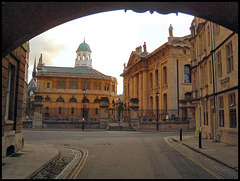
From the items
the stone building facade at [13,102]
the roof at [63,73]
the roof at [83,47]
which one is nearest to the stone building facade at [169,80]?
the roof at [63,73]

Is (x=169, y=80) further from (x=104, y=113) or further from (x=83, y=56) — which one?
(x=83, y=56)

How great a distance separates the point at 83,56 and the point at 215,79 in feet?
268

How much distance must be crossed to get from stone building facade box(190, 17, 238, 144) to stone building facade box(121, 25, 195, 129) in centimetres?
1502

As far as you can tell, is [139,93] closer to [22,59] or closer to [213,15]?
[22,59]

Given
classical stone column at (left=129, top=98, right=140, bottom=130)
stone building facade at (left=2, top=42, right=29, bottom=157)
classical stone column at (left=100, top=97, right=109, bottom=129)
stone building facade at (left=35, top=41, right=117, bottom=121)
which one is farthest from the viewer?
stone building facade at (left=35, top=41, right=117, bottom=121)

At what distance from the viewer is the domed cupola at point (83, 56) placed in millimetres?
93613

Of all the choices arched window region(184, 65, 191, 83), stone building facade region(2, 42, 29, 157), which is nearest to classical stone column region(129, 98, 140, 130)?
arched window region(184, 65, 191, 83)

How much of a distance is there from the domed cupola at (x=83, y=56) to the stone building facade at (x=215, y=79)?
72.8 m

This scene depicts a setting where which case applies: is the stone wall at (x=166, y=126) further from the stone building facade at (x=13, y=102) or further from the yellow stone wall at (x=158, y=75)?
the stone building facade at (x=13, y=102)

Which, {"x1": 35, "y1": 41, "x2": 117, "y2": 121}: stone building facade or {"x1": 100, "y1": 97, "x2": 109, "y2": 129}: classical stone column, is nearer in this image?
{"x1": 100, "y1": 97, "x2": 109, "y2": 129}: classical stone column

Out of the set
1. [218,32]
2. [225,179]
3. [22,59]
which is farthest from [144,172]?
[218,32]

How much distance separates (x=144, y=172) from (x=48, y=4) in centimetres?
582

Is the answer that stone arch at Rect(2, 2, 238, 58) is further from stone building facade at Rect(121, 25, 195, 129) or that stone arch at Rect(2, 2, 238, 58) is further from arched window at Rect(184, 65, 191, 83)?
arched window at Rect(184, 65, 191, 83)

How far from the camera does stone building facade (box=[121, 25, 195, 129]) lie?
132ft
